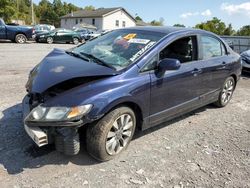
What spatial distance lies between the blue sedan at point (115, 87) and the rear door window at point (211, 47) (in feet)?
0.07

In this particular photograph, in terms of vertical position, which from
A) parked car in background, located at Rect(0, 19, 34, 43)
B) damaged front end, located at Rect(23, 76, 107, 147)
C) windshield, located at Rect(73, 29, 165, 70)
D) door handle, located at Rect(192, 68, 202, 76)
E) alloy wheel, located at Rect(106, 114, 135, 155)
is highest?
parked car in background, located at Rect(0, 19, 34, 43)

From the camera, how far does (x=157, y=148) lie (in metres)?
4.10

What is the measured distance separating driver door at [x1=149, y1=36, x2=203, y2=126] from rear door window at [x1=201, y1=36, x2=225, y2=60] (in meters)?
0.27

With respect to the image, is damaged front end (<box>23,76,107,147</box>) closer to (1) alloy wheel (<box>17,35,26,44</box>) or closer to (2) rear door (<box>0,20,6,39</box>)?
(2) rear door (<box>0,20,6,39</box>)

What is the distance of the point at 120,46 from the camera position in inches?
171

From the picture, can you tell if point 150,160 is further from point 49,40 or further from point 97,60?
point 49,40

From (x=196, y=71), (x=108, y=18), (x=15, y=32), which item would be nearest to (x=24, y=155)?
(x=196, y=71)

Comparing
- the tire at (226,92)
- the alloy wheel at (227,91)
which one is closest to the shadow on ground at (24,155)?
the tire at (226,92)

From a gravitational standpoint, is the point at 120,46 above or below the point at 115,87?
above

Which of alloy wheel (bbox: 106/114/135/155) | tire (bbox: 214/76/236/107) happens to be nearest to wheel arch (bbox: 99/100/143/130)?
alloy wheel (bbox: 106/114/135/155)

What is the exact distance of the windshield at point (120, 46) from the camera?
3.96 meters

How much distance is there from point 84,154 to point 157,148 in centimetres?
104

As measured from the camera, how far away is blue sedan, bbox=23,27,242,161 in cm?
326

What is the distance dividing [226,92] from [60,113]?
400 cm
